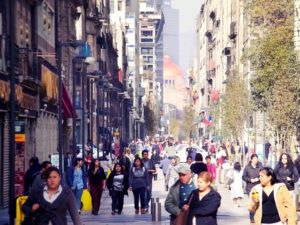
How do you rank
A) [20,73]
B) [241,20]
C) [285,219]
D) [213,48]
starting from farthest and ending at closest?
1. [213,48]
2. [241,20]
3. [20,73]
4. [285,219]

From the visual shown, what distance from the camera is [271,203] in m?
16.3

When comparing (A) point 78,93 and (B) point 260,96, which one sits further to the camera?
(A) point 78,93

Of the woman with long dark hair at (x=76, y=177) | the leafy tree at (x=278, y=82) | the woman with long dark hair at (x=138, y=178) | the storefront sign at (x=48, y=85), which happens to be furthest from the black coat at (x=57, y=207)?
the leafy tree at (x=278, y=82)

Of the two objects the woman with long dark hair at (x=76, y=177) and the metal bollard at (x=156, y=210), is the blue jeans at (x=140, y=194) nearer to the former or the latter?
the woman with long dark hair at (x=76, y=177)

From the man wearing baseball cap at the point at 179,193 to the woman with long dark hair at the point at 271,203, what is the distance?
55.6 inches

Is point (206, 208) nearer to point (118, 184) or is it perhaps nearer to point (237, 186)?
point (118, 184)

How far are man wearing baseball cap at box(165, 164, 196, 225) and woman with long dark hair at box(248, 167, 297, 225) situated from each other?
141cm

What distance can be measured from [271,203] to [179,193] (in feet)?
6.98

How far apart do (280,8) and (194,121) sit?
434 ft

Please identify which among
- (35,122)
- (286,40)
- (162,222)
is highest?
(286,40)

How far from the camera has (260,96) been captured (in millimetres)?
56469

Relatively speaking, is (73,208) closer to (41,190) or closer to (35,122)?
(41,190)

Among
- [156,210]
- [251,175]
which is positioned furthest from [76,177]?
[251,175]

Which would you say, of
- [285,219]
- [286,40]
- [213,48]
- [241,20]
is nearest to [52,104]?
[286,40]
